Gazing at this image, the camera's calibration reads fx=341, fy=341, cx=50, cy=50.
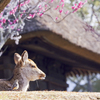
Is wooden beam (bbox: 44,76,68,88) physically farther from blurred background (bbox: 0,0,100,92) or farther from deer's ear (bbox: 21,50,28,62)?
deer's ear (bbox: 21,50,28,62)

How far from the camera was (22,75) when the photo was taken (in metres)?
6.52

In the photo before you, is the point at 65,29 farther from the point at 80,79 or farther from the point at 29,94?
the point at 80,79

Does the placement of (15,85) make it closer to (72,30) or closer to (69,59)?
(72,30)

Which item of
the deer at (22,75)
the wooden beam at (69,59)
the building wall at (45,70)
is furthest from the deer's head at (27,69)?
the building wall at (45,70)

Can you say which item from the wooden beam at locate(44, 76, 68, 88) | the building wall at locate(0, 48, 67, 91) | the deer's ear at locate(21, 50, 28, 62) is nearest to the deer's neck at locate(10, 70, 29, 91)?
the deer's ear at locate(21, 50, 28, 62)

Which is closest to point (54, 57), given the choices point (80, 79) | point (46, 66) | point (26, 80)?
point (46, 66)

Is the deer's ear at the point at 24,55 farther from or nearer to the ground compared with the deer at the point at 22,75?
farther from the ground

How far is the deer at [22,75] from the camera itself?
6222mm

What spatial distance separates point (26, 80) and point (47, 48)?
4424 millimetres

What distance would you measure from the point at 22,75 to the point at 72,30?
5.52m

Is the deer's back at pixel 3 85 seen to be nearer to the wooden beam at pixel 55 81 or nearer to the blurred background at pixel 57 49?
the blurred background at pixel 57 49

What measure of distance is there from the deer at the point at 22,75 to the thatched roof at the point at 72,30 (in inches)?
115

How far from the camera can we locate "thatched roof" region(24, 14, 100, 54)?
970 centimetres

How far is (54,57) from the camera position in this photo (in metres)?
12.1
